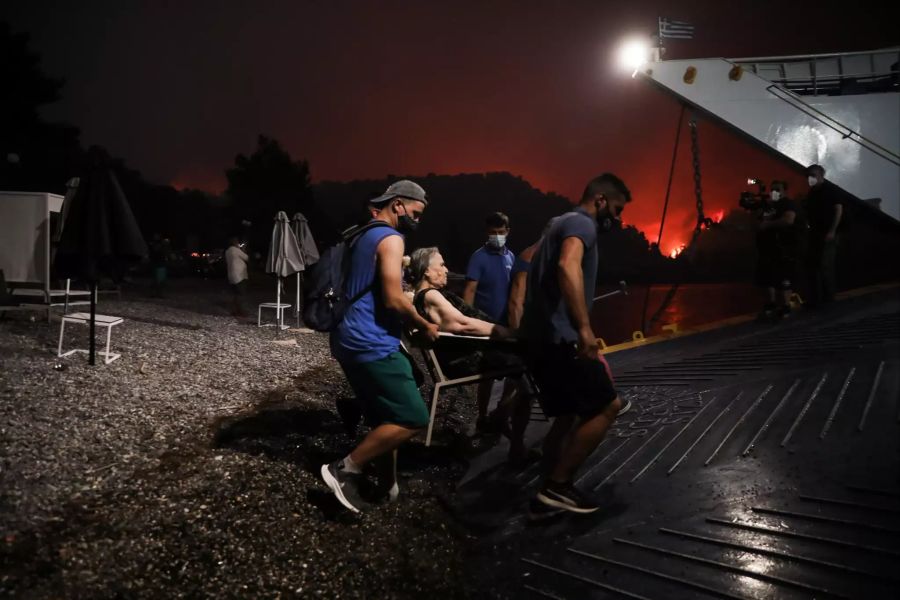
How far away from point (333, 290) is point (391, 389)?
70 centimetres

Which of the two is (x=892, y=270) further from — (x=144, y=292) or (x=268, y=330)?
(x=144, y=292)

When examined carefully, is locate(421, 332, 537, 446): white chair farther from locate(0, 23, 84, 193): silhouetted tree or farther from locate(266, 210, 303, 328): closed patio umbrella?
locate(0, 23, 84, 193): silhouetted tree

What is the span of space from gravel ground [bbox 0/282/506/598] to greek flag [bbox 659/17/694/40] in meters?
8.25

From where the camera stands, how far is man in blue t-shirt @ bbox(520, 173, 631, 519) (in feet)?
9.30

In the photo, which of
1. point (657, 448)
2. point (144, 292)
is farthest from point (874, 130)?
point (144, 292)

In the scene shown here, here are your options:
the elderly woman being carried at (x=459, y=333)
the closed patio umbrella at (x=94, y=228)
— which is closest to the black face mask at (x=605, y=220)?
the elderly woman being carried at (x=459, y=333)

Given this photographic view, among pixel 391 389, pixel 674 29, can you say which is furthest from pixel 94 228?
pixel 674 29

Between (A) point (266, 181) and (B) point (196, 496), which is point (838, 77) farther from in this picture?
(A) point (266, 181)

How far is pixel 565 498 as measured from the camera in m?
2.94

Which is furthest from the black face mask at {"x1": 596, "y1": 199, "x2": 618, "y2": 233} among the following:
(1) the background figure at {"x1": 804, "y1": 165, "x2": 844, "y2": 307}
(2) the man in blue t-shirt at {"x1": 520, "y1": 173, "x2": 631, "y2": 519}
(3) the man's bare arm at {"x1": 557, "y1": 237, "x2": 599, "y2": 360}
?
(1) the background figure at {"x1": 804, "y1": 165, "x2": 844, "y2": 307}

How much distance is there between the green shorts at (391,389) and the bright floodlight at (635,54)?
9.43m

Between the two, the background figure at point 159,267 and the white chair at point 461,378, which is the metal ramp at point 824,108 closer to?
the white chair at point 461,378

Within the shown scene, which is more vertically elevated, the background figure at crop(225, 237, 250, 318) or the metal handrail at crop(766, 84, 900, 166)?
the metal handrail at crop(766, 84, 900, 166)

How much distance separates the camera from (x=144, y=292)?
17.2m
